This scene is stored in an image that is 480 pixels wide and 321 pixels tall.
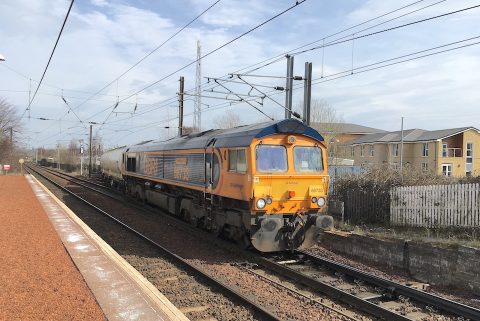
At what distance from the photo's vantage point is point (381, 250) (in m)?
11.3

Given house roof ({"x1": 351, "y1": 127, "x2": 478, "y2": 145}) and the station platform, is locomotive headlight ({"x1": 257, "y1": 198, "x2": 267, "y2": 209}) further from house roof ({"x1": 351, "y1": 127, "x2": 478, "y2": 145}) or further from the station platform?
house roof ({"x1": 351, "y1": 127, "x2": 478, "y2": 145})

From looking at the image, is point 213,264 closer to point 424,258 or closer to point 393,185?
point 424,258

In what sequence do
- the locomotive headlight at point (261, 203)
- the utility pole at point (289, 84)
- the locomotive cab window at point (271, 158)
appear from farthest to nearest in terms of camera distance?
the utility pole at point (289, 84), the locomotive cab window at point (271, 158), the locomotive headlight at point (261, 203)

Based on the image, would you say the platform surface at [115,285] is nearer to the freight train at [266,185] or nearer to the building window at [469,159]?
the freight train at [266,185]

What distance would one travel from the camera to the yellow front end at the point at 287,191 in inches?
398

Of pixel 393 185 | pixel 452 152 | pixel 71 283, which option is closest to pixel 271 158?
pixel 71 283

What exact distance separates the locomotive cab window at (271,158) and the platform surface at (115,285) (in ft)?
12.5

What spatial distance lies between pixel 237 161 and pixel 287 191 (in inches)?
55.5

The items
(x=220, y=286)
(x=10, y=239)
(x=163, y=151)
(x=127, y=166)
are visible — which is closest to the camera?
(x=220, y=286)

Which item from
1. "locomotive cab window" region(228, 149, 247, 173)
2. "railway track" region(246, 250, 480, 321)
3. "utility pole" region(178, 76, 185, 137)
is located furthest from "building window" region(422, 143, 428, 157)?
"locomotive cab window" region(228, 149, 247, 173)

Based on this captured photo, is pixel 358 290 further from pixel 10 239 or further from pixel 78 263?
pixel 10 239

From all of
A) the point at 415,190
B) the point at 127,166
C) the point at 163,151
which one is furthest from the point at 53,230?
the point at 127,166

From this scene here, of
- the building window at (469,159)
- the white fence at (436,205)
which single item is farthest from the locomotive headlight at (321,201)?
the building window at (469,159)

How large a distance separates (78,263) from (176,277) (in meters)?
1.93
